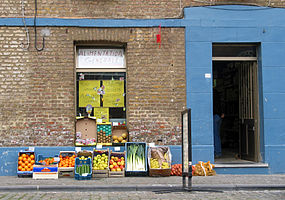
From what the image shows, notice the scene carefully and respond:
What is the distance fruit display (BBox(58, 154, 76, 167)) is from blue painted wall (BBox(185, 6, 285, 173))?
11.5ft

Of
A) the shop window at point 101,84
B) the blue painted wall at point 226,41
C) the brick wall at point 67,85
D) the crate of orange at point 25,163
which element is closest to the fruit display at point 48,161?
the crate of orange at point 25,163

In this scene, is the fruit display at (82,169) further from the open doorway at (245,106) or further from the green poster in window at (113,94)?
the open doorway at (245,106)

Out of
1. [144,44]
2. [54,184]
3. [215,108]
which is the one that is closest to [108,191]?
[54,184]

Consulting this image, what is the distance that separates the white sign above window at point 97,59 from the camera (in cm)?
1174

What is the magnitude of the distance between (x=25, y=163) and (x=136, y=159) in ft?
9.91

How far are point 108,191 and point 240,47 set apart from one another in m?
6.09

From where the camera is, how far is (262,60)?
11.7 metres

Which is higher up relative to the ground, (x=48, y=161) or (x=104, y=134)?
(x=104, y=134)

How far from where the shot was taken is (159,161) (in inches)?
426

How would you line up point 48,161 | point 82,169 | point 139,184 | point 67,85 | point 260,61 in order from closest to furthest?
point 139,184
point 82,169
point 48,161
point 67,85
point 260,61

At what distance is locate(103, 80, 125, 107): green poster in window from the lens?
11.7m

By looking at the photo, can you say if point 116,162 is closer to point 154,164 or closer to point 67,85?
point 154,164

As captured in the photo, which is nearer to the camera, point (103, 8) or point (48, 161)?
point (48, 161)

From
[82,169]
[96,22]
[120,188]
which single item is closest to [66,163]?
[82,169]
